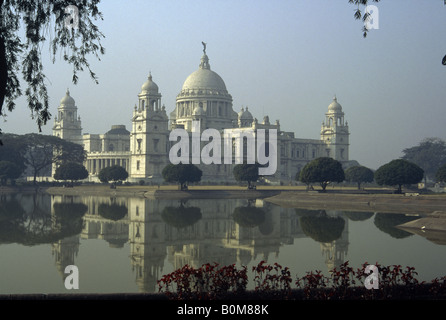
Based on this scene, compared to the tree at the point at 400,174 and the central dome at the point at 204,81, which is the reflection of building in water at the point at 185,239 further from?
the central dome at the point at 204,81

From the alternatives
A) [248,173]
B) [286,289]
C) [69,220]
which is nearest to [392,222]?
[69,220]

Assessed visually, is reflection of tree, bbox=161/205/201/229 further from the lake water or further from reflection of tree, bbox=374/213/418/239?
reflection of tree, bbox=374/213/418/239

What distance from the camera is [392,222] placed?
4038 centimetres

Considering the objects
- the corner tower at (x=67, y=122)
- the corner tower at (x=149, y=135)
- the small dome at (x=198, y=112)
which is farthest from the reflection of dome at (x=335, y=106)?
the corner tower at (x=67, y=122)

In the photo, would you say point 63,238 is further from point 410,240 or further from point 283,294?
point 283,294

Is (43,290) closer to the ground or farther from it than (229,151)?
closer to the ground

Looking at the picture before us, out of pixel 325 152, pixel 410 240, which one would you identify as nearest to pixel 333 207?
pixel 410 240

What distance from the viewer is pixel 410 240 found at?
30469 mm

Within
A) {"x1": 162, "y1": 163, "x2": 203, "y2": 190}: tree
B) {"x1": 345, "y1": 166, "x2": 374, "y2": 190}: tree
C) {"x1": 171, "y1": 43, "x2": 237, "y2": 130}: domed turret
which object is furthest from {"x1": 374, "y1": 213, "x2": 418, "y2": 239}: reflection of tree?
{"x1": 171, "y1": 43, "x2": 237, "y2": 130}: domed turret

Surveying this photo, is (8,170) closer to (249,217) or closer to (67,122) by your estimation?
(67,122)

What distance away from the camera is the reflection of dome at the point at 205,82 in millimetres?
130375

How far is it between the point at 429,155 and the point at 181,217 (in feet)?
359

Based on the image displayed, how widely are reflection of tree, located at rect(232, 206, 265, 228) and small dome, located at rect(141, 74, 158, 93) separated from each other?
64.0m
